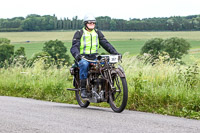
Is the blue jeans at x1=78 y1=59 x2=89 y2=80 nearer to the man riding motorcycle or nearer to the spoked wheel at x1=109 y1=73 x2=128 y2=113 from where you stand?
the man riding motorcycle

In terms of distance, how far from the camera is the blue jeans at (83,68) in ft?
28.5

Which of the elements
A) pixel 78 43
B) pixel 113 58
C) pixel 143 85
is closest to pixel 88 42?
pixel 78 43

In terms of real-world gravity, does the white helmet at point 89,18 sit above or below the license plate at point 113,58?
above

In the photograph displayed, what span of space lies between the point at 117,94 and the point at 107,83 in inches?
12.2

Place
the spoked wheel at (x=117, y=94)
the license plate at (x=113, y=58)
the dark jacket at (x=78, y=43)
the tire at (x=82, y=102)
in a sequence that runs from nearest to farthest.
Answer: the spoked wheel at (x=117, y=94), the license plate at (x=113, y=58), the dark jacket at (x=78, y=43), the tire at (x=82, y=102)

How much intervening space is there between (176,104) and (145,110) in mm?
653

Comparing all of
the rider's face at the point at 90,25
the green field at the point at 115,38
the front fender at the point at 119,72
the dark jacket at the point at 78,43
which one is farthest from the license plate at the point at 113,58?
the green field at the point at 115,38

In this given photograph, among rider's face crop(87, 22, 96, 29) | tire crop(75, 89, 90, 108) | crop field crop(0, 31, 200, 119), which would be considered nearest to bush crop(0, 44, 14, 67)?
A: crop field crop(0, 31, 200, 119)

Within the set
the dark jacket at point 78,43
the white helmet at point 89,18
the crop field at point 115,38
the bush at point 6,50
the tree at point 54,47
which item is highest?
the white helmet at point 89,18

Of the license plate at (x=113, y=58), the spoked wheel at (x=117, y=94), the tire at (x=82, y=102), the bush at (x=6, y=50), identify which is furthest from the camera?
the bush at (x=6, y=50)

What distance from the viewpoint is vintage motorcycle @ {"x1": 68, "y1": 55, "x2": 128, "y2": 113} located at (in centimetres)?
791

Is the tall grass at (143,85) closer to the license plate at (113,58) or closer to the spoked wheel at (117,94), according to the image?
the spoked wheel at (117,94)

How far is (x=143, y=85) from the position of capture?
950cm

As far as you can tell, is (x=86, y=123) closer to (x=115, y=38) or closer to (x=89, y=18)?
(x=89, y=18)
